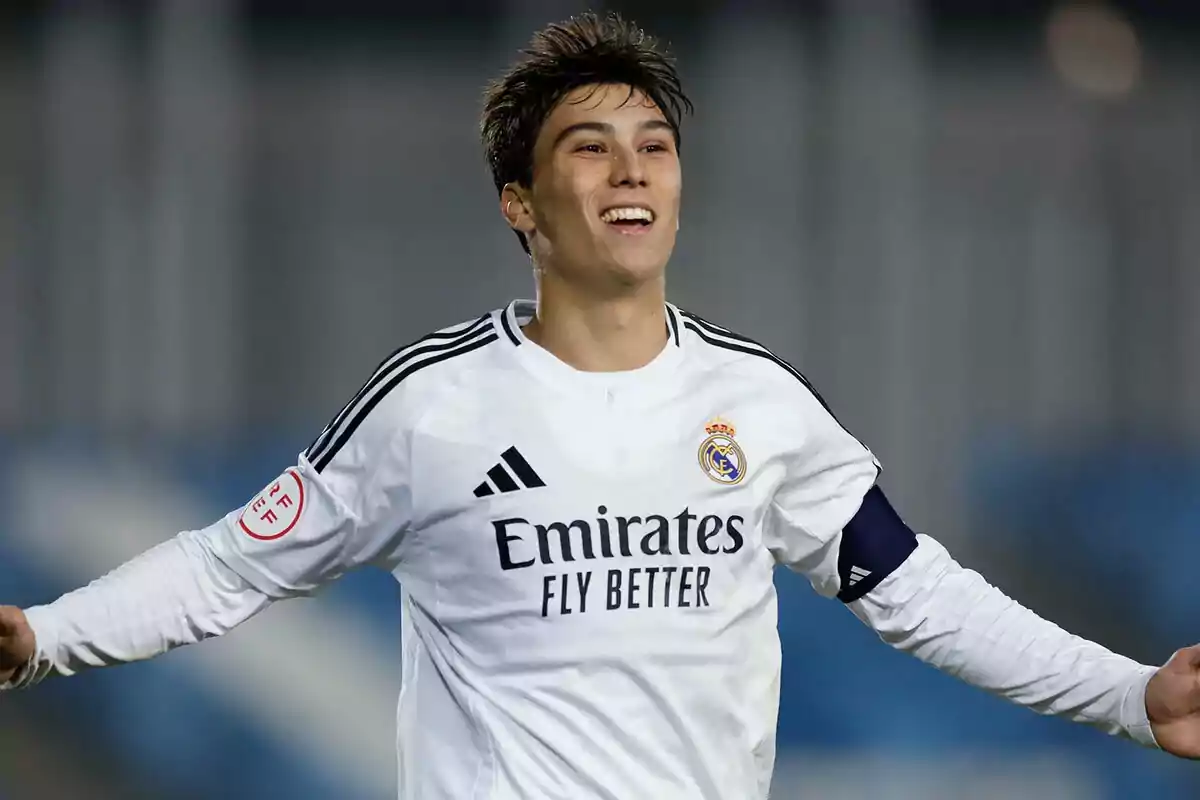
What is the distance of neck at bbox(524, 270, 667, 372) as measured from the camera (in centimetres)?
194

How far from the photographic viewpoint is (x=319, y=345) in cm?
393

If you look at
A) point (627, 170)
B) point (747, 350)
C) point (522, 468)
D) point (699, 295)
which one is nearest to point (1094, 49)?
point (699, 295)

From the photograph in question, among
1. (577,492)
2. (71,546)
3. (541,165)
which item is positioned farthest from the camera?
(71,546)

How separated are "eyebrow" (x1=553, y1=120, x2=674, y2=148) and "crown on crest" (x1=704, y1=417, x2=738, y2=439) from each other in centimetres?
38

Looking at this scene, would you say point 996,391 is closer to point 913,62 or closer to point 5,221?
point 913,62

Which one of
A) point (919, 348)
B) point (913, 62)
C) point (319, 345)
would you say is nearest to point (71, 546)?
point (319, 345)

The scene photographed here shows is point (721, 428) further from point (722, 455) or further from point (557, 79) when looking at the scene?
point (557, 79)

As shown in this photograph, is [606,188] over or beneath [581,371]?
over

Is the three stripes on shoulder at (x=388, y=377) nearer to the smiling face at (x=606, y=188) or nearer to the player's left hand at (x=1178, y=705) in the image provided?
the smiling face at (x=606, y=188)

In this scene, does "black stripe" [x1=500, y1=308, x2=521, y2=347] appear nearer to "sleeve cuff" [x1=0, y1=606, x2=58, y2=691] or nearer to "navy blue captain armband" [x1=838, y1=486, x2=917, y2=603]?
"navy blue captain armband" [x1=838, y1=486, x2=917, y2=603]

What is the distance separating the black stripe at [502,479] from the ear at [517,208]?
36cm

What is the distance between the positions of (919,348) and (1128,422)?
0.57m

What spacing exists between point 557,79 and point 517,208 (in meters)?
0.18

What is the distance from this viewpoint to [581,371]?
1.93 m
